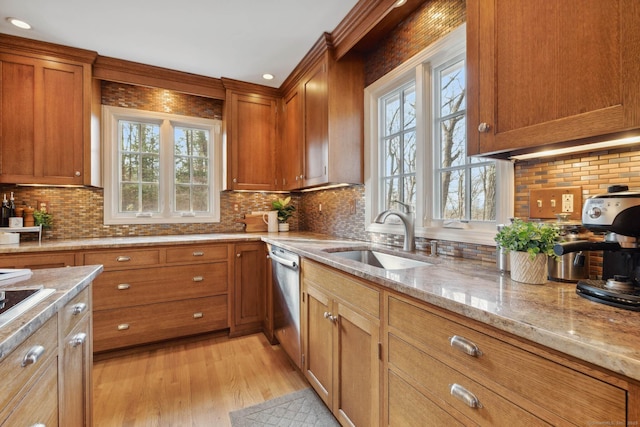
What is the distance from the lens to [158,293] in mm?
2467

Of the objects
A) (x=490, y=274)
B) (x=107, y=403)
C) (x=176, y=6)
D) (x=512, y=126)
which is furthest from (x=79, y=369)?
(x=176, y=6)

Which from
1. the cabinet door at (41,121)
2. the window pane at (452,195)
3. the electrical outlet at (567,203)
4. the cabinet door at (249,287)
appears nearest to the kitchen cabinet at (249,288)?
the cabinet door at (249,287)

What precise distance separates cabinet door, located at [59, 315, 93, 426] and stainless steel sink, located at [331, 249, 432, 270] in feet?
4.38

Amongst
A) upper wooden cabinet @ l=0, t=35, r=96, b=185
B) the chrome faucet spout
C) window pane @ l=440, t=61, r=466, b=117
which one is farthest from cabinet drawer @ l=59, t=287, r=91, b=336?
window pane @ l=440, t=61, r=466, b=117

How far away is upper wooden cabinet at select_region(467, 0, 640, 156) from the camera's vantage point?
2.61ft

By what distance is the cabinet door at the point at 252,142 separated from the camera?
10.2 ft

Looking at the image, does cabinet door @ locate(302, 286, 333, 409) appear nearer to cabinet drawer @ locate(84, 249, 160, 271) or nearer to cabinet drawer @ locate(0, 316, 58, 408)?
cabinet drawer @ locate(0, 316, 58, 408)

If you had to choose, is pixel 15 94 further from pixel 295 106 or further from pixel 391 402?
pixel 391 402

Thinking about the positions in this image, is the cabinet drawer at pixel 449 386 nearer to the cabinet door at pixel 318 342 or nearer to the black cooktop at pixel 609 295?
the black cooktop at pixel 609 295

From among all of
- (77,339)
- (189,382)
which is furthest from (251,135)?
(77,339)

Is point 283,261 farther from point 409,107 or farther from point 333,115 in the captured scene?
point 409,107

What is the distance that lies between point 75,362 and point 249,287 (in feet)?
5.51

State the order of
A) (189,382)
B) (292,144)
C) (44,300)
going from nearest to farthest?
(44,300) → (189,382) → (292,144)

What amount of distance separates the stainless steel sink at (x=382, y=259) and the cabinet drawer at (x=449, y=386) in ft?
2.12
